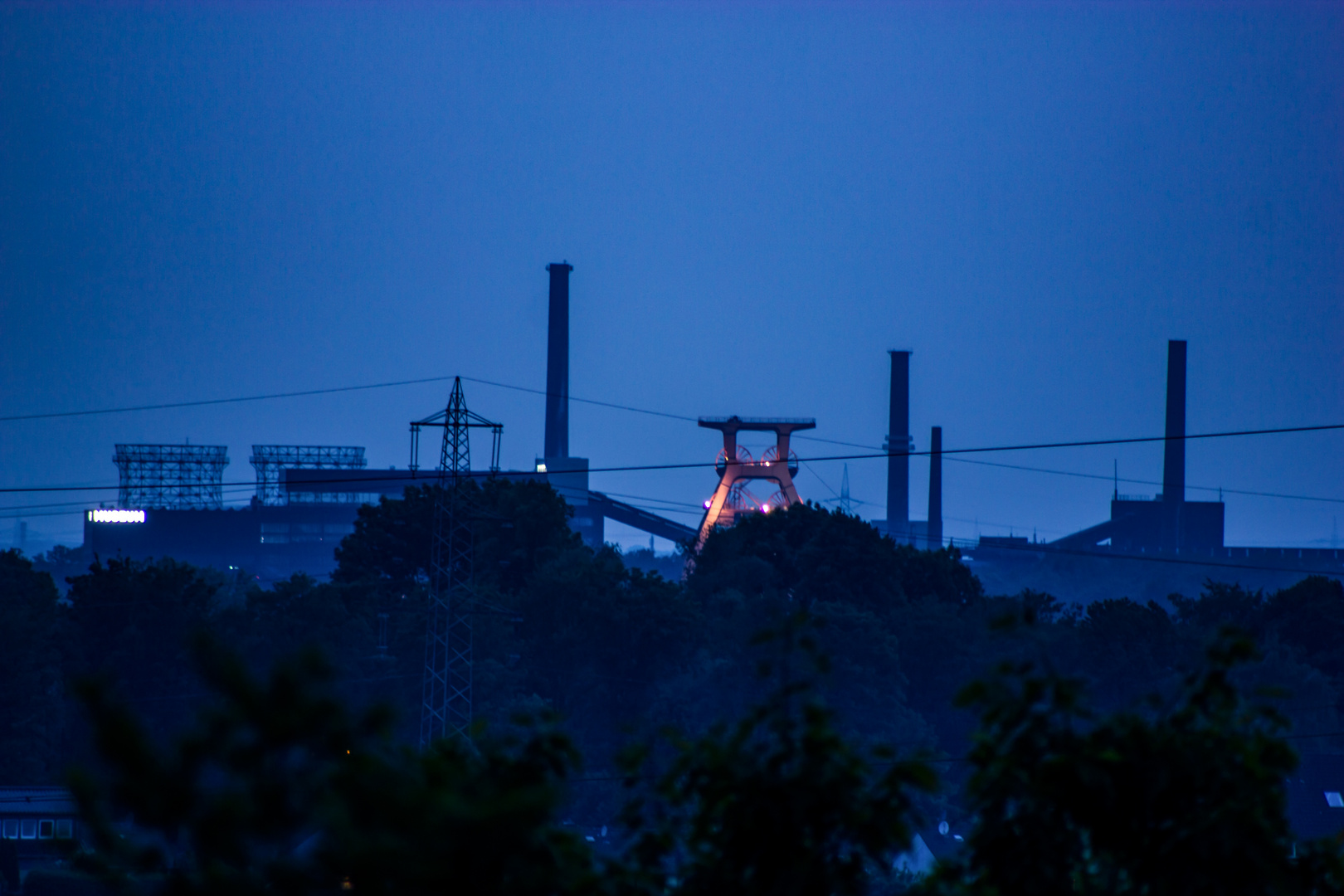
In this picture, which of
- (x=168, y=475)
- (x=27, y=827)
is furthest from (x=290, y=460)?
(x=27, y=827)

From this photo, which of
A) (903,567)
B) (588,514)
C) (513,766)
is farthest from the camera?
(588,514)

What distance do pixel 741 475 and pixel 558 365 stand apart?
98.9 feet

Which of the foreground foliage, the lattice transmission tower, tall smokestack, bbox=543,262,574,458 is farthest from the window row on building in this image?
tall smokestack, bbox=543,262,574,458

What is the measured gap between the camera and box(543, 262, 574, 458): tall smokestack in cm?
9719

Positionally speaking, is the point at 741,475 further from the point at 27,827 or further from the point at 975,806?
the point at 975,806

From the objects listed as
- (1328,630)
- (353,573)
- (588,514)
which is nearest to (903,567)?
(1328,630)

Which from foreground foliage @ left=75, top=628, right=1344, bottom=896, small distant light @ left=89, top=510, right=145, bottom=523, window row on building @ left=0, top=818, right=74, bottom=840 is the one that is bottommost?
window row on building @ left=0, top=818, right=74, bottom=840

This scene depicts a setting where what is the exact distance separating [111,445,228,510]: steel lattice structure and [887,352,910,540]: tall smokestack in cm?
5594

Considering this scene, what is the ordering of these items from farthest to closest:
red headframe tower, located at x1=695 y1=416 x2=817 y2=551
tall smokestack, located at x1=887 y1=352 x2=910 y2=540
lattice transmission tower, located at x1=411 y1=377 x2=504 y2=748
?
tall smokestack, located at x1=887 y1=352 x2=910 y2=540, red headframe tower, located at x1=695 y1=416 x2=817 y2=551, lattice transmission tower, located at x1=411 y1=377 x2=504 y2=748

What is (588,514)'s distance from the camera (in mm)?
101125

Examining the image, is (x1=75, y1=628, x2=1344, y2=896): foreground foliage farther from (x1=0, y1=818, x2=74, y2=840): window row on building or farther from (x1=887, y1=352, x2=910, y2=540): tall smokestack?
(x1=887, y1=352, x2=910, y2=540): tall smokestack

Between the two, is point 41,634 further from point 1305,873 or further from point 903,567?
point 1305,873

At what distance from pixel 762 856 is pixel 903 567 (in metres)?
58.2

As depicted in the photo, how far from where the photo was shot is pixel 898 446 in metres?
96.1
